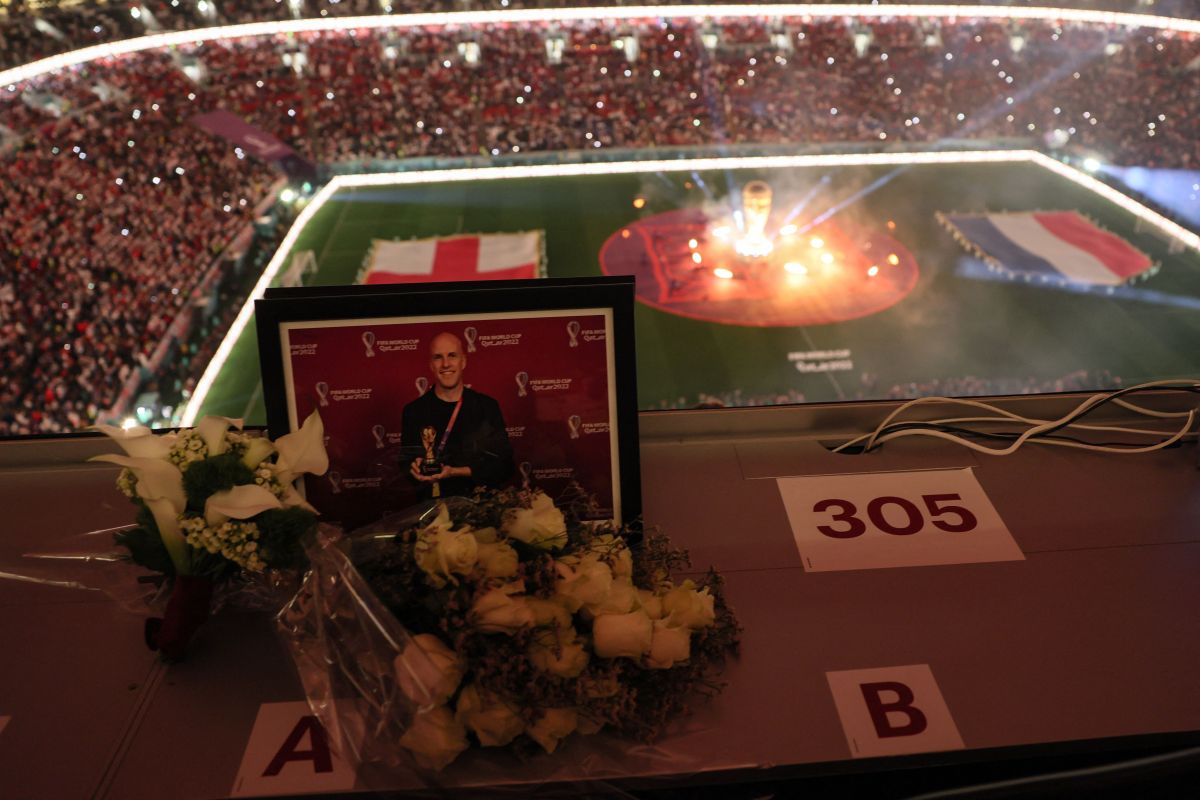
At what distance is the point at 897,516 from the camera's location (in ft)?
5.46

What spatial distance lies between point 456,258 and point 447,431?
9528 millimetres

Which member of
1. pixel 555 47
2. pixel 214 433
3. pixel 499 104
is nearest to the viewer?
pixel 214 433

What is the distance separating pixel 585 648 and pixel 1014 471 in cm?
99

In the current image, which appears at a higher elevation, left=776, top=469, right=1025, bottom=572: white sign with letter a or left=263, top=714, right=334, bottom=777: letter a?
left=776, top=469, right=1025, bottom=572: white sign with letter a

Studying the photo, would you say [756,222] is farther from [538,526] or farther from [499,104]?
[538,526]

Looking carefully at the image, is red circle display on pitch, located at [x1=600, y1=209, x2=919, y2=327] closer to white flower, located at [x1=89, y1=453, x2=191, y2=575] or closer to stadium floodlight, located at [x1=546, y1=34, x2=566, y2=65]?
stadium floodlight, located at [x1=546, y1=34, x2=566, y2=65]

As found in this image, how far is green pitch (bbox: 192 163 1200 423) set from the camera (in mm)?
8375

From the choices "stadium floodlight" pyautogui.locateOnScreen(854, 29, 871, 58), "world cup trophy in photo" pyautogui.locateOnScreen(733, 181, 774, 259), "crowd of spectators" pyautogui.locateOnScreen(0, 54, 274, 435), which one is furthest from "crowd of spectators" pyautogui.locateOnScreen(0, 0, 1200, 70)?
"world cup trophy in photo" pyautogui.locateOnScreen(733, 181, 774, 259)

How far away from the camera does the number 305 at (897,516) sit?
64.2 inches

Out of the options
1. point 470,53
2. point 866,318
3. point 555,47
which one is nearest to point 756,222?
point 866,318

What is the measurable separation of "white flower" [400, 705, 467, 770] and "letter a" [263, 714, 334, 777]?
0.45 ft

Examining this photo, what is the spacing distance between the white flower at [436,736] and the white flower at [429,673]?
0.05 feet

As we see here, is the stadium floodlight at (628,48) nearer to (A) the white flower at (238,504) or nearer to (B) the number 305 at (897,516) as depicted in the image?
(B) the number 305 at (897,516)

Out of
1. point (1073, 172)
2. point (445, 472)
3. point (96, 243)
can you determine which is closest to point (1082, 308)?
point (1073, 172)
